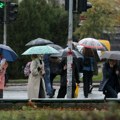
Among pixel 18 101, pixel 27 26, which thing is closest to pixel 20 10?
pixel 27 26

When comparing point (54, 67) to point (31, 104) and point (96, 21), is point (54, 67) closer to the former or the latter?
point (31, 104)

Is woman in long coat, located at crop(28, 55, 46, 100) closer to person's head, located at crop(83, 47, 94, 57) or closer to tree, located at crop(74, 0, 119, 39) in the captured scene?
person's head, located at crop(83, 47, 94, 57)

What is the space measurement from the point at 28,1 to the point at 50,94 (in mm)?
16609

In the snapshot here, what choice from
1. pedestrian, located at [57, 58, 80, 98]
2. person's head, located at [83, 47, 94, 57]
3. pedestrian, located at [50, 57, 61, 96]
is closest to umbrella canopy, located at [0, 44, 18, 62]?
pedestrian, located at [57, 58, 80, 98]

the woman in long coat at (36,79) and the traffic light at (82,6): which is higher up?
the traffic light at (82,6)

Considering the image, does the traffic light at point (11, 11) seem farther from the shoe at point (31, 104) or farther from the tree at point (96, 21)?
the tree at point (96, 21)

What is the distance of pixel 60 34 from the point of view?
117 ft

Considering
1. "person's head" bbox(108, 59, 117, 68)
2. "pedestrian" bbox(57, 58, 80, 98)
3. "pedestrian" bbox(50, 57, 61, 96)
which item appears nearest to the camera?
"person's head" bbox(108, 59, 117, 68)

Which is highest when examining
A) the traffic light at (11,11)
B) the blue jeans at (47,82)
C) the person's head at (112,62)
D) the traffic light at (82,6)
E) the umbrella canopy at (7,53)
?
the traffic light at (82,6)

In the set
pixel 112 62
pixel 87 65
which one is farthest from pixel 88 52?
pixel 112 62

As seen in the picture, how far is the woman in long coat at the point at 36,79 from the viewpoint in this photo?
16.0 meters

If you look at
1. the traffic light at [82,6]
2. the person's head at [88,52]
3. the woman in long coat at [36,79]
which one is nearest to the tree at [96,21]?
the person's head at [88,52]

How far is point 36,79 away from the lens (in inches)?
636

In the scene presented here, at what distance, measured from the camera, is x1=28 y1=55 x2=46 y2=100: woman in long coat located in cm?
1605
